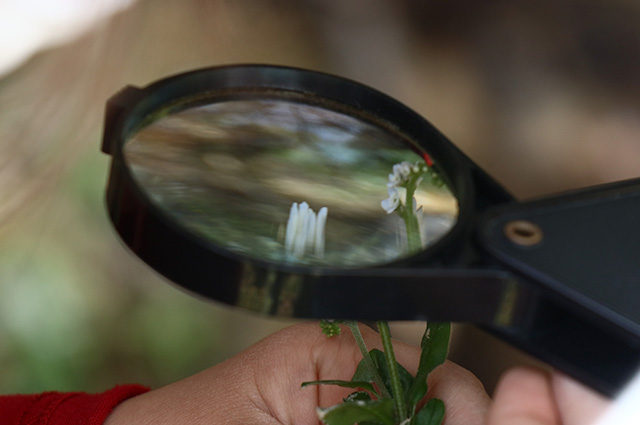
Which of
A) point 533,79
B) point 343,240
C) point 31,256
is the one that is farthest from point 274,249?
point 31,256

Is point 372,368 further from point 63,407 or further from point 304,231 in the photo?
point 63,407

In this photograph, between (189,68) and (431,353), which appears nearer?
(431,353)

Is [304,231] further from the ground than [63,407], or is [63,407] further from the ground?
[304,231]

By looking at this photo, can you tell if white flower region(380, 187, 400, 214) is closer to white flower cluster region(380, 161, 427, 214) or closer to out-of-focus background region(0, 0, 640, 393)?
white flower cluster region(380, 161, 427, 214)

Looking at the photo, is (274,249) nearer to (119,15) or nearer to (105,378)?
(119,15)

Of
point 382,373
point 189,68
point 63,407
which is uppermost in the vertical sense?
point 189,68

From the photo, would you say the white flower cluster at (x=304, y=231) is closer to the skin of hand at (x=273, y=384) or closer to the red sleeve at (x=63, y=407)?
the skin of hand at (x=273, y=384)

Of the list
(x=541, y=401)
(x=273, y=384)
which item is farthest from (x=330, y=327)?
(x=541, y=401)
